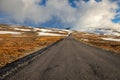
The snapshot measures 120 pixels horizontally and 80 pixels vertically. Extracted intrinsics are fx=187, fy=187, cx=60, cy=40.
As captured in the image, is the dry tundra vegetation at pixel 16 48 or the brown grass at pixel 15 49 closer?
the brown grass at pixel 15 49

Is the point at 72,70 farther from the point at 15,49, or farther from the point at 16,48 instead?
the point at 16,48

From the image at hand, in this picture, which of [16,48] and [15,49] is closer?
[15,49]

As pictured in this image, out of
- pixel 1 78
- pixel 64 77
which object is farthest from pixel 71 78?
pixel 1 78

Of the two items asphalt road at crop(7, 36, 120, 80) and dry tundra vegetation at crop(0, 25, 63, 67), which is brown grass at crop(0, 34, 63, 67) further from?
asphalt road at crop(7, 36, 120, 80)

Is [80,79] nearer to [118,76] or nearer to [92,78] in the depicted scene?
[92,78]

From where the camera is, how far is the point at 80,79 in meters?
11.3

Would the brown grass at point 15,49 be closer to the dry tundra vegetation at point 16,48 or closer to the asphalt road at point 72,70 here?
the dry tundra vegetation at point 16,48

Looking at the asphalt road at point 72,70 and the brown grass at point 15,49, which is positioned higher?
the asphalt road at point 72,70

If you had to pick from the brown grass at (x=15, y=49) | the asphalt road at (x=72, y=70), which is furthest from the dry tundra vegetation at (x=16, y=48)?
the asphalt road at (x=72, y=70)

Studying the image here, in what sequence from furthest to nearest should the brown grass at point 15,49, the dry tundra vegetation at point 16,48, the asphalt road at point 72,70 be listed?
the dry tundra vegetation at point 16,48 → the brown grass at point 15,49 → the asphalt road at point 72,70

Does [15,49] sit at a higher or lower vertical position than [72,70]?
lower

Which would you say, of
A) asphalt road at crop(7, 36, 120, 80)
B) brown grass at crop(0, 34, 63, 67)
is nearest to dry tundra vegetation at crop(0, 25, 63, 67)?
brown grass at crop(0, 34, 63, 67)

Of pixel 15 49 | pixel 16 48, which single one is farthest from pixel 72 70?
pixel 16 48

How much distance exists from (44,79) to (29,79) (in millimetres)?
1042
